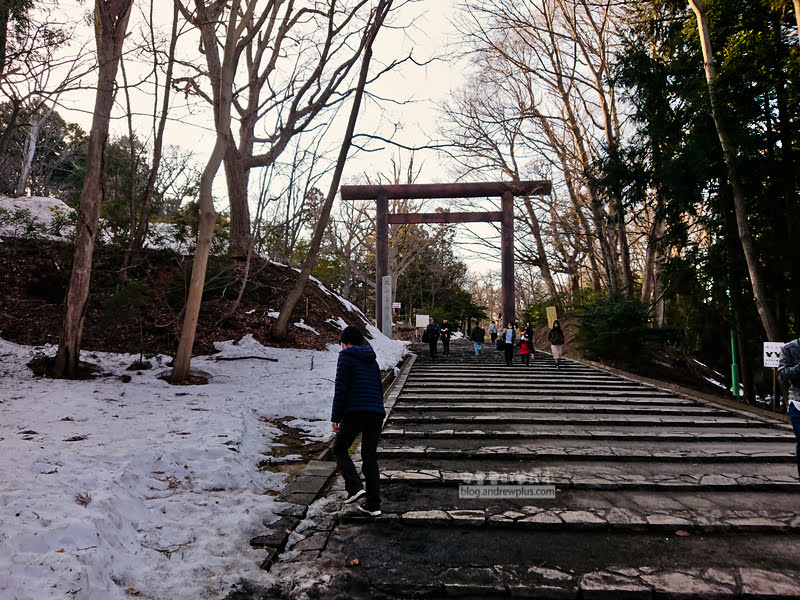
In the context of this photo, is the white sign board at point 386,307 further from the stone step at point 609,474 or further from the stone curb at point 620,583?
the stone curb at point 620,583

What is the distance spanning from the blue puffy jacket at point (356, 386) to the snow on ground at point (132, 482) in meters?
1.08

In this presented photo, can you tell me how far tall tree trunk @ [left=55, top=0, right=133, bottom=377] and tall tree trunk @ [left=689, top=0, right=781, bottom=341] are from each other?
1127 cm

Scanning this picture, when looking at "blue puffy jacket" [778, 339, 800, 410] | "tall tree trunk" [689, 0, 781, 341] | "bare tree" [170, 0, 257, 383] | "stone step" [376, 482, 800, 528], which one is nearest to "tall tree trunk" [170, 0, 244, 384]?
"bare tree" [170, 0, 257, 383]

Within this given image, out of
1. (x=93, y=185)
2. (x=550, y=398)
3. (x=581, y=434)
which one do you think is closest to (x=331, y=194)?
(x=93, y=185)

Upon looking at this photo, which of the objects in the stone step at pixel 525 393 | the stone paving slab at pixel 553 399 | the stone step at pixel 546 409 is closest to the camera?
the stone step at pixel 546 409

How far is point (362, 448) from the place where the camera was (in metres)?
4.20

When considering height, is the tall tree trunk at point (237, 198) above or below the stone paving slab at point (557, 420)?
above

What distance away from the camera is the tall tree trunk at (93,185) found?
26.1ft

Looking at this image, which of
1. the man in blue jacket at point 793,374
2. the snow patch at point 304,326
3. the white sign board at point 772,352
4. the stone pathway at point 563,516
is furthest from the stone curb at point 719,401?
the snow patch at point 304,326

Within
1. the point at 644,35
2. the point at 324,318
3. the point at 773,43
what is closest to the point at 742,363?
the point at 773,43

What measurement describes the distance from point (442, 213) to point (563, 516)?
16.5 meters

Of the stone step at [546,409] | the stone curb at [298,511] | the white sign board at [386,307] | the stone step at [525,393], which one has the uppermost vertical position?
the white sign board at [386,307]

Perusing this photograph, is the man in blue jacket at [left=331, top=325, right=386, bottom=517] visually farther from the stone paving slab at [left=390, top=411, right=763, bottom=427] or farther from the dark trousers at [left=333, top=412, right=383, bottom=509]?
the stone paving slab at [left=390, top=411, right=763, bottom=427]

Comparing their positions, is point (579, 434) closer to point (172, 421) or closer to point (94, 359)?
point (172, 421)
